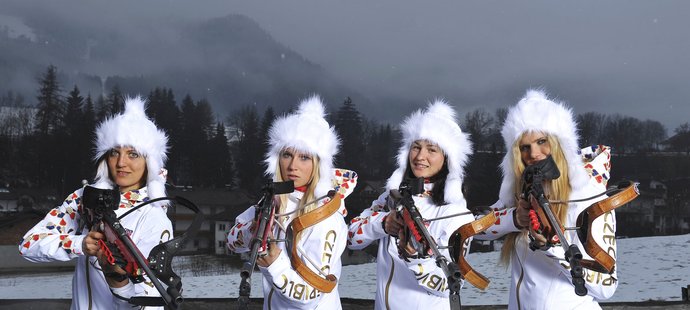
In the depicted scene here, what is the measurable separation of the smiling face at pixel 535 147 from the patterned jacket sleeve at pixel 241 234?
6.05 feet

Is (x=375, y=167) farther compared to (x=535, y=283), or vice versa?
(x=375, y=167)

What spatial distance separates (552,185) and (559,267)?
0.51 meters

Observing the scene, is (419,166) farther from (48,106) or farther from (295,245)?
(48,106)

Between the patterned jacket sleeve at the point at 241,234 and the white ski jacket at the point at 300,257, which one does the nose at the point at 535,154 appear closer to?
the white ski jacket at the point at 300,257

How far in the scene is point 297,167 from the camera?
450 cm

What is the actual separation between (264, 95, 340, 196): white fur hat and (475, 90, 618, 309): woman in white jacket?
1167 millimetres

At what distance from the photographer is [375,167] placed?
74.3 feet

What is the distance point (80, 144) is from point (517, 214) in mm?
32981

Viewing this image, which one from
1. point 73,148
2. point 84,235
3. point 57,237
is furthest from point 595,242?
point 73,148

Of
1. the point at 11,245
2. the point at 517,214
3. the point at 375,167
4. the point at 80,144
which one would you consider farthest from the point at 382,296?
the point at 11,245

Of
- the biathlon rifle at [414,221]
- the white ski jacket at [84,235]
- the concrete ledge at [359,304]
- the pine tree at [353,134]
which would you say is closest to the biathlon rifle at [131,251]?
the white ski jacket at [84,235]

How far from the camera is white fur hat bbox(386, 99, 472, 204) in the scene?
477 cm

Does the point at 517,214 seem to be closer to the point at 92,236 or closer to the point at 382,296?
the point at 382,296

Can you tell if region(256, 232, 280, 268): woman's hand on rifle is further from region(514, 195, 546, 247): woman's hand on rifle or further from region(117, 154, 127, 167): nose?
region(514, 195, 546, 247): woman's hand on rifle
